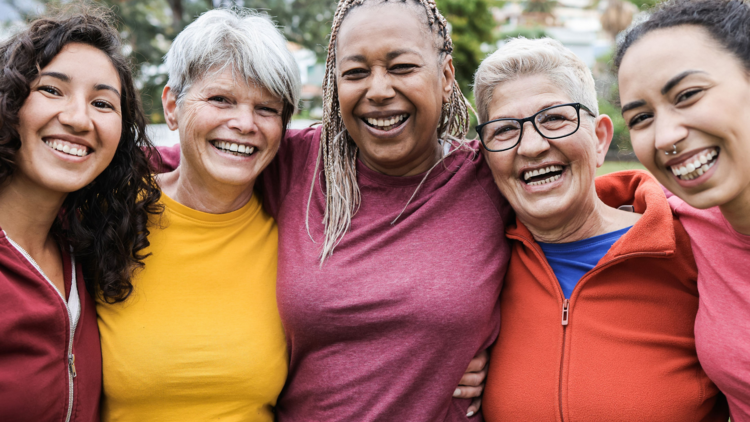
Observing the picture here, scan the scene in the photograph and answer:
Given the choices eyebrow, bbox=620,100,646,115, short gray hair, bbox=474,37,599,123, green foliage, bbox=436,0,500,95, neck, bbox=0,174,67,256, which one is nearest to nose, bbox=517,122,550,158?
short gray hair, bbox=474,37,599,123

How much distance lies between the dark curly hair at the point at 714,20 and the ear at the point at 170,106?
79.0 inches

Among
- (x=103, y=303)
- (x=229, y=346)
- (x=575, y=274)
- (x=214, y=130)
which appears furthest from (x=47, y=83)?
(x=575, y=274)

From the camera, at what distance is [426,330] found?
2174mm

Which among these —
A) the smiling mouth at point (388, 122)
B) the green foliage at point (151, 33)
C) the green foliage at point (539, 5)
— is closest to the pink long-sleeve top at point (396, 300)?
the smiling mouth at point (388, 122)

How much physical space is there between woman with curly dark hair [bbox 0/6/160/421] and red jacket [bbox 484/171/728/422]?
1.71 metres

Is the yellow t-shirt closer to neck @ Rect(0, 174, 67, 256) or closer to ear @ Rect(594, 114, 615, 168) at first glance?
neck @ Rect(0, 174, 67, 256)

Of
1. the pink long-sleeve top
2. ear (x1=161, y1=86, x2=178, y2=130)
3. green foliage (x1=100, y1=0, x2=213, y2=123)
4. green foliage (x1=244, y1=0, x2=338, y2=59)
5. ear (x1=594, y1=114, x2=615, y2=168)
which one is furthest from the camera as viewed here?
green foliage (x1=244, y1=0, x2=338, y2=59)

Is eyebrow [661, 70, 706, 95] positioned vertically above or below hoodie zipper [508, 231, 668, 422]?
above

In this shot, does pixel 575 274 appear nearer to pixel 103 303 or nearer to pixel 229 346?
pixel 229 346

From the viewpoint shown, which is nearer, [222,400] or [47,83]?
[47,83]

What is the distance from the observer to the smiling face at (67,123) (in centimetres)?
205

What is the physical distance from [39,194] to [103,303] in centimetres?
54

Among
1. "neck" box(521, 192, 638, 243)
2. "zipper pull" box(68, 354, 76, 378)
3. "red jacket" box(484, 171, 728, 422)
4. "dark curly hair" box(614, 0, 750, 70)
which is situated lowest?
"zipper pull" box(68, 354, 76, 378)

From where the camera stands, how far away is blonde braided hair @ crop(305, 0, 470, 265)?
7.99 ft
